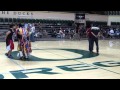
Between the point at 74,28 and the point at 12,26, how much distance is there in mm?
13242

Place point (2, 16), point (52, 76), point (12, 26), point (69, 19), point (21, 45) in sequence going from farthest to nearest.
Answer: point (69, 19) < point (2, 16) < point (12, 26) < point (21, 45) < point (52, 76)

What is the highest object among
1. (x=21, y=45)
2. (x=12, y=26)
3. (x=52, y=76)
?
(x=12, y=26)

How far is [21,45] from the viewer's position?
26.6 feet

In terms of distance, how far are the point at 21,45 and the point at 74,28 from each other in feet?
45.2
